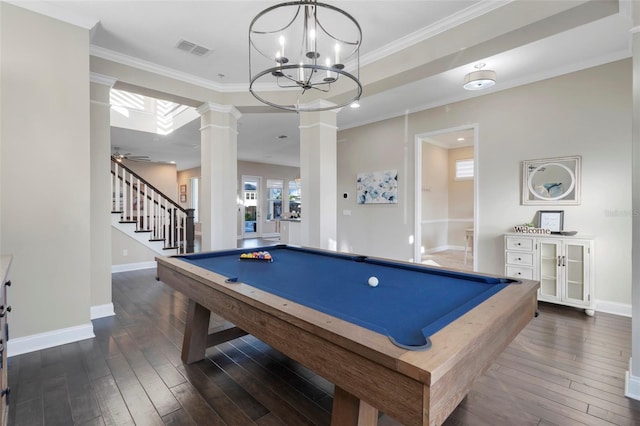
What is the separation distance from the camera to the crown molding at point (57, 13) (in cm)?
251

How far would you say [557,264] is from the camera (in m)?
3.55

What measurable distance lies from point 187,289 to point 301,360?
1195mm

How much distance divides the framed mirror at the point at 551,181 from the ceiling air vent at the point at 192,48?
4.18 meters

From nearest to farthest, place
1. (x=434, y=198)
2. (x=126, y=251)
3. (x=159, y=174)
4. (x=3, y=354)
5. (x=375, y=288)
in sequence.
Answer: (x=3, y=354) → (x=375, y=288) → (x=126, y=251) → (x=434, y=198) → (x=159, y=174)

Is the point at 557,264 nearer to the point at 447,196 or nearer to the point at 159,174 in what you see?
the point at 447,196

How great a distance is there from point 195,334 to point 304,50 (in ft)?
9.78

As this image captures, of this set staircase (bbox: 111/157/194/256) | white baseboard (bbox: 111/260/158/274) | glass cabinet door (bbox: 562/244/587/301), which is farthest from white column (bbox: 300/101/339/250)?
white baseboard (bbox: 111/260/158/274)

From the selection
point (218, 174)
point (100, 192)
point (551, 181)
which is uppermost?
point (218, 174)

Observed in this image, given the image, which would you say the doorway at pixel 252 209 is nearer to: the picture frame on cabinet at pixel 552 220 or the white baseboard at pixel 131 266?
the white baseboard at pixel 131 266

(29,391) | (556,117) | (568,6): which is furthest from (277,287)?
(556,117)

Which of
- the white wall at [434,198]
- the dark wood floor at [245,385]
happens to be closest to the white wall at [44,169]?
the dark wood floor at [245,385]

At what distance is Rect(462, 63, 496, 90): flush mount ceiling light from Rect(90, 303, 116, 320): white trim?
4.83 m

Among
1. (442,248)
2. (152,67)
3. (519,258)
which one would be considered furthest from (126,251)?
(442,248)

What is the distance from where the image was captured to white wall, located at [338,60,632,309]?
3373 millimetres
